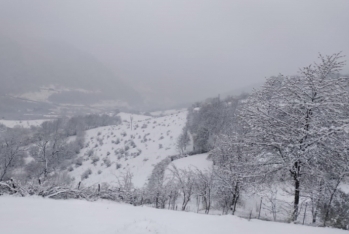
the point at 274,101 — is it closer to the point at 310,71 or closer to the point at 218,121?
the point at 310,71

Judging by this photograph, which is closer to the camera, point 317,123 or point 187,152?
point 317,123

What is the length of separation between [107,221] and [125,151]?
2715 centimetres

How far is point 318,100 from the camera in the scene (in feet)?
28.1

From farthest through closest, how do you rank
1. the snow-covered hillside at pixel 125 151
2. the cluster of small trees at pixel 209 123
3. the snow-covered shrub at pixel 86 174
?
the cluster of small trees at pixel 209 123
the snow-covered hillside at pixel 125 151
the snow-covered shrub at pixel 86 174

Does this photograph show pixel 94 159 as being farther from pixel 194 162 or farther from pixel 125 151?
pixel 194 162

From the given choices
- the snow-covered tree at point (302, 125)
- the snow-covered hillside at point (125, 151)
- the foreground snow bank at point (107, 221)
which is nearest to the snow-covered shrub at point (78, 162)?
the snow-covered hillside at point (125, 151)

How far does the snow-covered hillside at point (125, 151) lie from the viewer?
25.2m

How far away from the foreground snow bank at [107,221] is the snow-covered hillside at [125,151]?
45.3 feet

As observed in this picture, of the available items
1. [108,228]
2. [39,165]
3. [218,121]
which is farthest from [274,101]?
[39,165]

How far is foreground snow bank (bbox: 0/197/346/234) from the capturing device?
486 cm

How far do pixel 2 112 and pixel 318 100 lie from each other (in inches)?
2374

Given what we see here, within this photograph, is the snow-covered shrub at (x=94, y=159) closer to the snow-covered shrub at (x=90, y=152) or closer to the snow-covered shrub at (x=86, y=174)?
the snow-covered shrub at (x=90, y=152)

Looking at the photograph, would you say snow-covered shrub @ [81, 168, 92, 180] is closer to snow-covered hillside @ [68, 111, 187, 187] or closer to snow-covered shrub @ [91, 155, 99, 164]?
snow-covered hillside @ [68, 111, 187, 187]

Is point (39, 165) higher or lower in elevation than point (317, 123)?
lower
